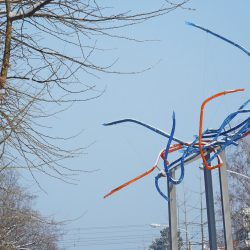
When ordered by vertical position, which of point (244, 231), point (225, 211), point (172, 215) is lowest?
point (225, 211)

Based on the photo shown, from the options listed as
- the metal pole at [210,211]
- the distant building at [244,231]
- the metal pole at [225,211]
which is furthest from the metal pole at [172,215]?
the distant building at [244,231]

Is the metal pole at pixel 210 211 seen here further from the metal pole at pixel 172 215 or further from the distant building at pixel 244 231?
the distant building at pixel 244 231

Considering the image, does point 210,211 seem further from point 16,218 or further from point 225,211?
point 16,218

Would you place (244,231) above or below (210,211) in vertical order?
above

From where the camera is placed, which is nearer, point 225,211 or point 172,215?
point 225,211

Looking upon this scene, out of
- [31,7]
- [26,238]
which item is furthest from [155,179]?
[26,238]

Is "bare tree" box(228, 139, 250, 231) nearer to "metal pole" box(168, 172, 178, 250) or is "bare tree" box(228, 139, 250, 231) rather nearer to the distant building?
the distant building

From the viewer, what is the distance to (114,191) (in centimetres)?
853

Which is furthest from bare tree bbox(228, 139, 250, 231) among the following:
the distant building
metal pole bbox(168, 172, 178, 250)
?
metal pole bbox(168, 172, 178, 250)

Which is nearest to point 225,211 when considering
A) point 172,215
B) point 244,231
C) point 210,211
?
point 210,211

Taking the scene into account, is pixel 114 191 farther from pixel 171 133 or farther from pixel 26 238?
pixel 26 238

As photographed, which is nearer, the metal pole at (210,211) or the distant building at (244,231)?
the metal pole at (210,211)

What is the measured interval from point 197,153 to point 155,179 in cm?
96

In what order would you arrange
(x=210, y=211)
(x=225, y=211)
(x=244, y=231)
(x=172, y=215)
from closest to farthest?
(x=225, y=211)
(x=210, y=211)
(x=172, y=215)
(x=244, y=231)
